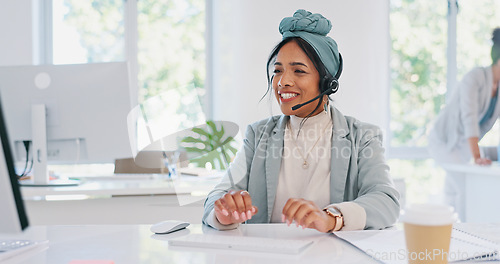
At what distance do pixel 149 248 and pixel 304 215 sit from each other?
1.14 ft

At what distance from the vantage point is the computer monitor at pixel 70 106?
206 centimetres

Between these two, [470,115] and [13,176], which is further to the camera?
[470,115]

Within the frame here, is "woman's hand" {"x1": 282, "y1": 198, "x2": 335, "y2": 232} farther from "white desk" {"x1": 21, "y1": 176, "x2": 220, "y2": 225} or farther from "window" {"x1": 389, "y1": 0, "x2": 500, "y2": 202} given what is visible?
"window" {"x1": 389, "y1": 0, "x2": 500, "y2": 202}

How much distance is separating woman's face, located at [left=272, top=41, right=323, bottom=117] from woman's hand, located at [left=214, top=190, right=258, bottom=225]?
16.9 inches

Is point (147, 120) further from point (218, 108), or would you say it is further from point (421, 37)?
point (421, 37)

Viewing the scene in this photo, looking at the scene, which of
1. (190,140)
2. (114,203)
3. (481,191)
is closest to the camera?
(114,203)

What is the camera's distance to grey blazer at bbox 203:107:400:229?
145cm

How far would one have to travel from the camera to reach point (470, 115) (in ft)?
11.0

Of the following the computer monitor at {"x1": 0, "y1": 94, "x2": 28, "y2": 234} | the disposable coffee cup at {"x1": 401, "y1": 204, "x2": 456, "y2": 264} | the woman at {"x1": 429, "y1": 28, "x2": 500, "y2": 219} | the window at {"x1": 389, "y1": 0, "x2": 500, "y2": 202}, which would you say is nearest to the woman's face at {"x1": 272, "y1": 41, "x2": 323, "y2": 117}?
the disposable coffee cup at {"x1": 401, "y1": 204, "x2": 456, "y2": 264}

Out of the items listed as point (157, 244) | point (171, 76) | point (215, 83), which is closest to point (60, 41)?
point (171, 76)

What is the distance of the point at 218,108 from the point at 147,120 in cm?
260

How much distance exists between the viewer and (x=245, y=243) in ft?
3.31

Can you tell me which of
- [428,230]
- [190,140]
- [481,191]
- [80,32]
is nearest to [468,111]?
[481,191]

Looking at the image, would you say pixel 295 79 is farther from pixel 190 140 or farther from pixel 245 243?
pixel 190 140
